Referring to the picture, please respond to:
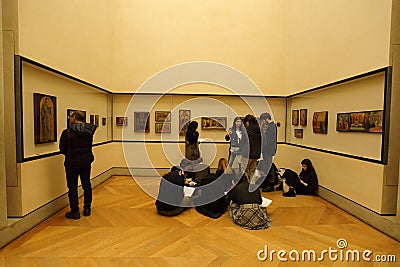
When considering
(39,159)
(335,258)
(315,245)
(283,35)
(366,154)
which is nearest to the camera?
(335,258)

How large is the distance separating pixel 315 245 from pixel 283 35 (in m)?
8.43

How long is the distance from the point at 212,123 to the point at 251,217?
233 inches

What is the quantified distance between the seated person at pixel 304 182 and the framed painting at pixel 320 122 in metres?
0.95

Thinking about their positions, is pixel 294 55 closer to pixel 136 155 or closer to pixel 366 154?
pixel 366 154

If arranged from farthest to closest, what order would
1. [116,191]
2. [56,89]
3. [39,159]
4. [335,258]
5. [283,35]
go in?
[283,35] < [116,191] < [56,89] < [39,159] < [335,258]

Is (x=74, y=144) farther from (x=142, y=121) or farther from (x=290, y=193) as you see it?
(x=290, y=193)

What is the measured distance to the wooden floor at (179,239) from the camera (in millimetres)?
4297

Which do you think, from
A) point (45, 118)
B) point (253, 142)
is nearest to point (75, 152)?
point (45, 118)

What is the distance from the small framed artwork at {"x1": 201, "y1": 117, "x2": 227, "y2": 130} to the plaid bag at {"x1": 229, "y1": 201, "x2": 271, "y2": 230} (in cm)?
558

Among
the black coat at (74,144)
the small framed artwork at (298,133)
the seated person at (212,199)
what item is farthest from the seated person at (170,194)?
the small framed artwork at (298,133)

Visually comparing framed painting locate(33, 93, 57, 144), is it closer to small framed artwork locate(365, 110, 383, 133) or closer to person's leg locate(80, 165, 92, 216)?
person's leg locate(80, 165, 92, 216)

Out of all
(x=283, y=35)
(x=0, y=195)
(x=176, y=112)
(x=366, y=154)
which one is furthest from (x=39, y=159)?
(x=283, y=35)

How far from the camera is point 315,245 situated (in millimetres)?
4852

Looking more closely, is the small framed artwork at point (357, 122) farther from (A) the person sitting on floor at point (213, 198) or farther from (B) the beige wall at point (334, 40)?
(A) the person sitting on floor at point (213, 198)
